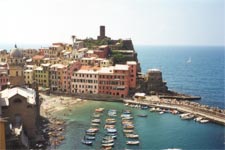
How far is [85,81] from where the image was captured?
317ft

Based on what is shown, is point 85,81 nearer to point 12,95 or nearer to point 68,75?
point 68,75

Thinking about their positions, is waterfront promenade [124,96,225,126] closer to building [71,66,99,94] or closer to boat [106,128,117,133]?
building [71,66,99,94]

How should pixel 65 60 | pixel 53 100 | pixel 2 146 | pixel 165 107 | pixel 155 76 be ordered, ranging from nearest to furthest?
pixel 2 146 < pixel 165 107 < pixel 53 100 < pixel 155 76 < pixel 65 60

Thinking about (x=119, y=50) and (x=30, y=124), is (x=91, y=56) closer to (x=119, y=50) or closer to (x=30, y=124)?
(x=119, y=50)


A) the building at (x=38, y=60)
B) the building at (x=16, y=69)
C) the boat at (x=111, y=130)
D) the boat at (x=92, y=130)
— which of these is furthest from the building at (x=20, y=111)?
the building at (x=38, y=60)

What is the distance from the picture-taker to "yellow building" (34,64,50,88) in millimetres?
102125

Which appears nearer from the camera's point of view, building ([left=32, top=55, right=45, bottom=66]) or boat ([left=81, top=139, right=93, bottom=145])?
boat ([left=81, top=139, right=93, bottom=145])

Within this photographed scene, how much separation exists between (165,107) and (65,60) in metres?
37.6

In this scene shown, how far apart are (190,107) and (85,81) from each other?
28.5 meters

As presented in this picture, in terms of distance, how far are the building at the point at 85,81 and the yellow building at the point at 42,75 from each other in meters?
8.59

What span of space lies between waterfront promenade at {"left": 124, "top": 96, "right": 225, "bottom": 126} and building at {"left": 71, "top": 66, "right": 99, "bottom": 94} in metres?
10.5

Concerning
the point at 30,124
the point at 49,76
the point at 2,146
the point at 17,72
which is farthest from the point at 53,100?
the point at 2,146

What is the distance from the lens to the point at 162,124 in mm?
72500

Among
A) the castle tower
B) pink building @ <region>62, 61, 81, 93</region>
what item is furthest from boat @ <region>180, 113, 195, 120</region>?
the castle tower
